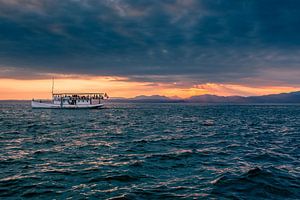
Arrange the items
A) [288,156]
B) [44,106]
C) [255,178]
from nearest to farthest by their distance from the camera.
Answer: [255,178] → [288,156] → [44,106]

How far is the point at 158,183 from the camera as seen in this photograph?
1483 centimetres

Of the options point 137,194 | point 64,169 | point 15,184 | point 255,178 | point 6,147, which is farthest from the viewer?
point 6,147

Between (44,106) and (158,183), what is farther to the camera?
(44,106)

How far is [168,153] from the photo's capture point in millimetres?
23234

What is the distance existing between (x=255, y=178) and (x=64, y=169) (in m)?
10.5

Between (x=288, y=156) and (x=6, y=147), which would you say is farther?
(x=6, y=147)

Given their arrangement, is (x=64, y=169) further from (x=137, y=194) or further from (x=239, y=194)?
(x=239, y=194)

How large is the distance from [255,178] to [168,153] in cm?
841

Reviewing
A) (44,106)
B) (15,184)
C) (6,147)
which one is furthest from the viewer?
(44,106)

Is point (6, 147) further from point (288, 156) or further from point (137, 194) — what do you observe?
point (288, 156)

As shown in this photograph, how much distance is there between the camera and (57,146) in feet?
88.5

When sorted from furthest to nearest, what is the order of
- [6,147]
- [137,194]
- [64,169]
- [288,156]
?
1. [6,147]
2. [288,156]
3. [64,169]
4. [137,194]

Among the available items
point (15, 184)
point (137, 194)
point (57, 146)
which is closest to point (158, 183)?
point (137, 194)

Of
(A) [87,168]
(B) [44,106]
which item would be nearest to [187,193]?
(A) [87,168]
